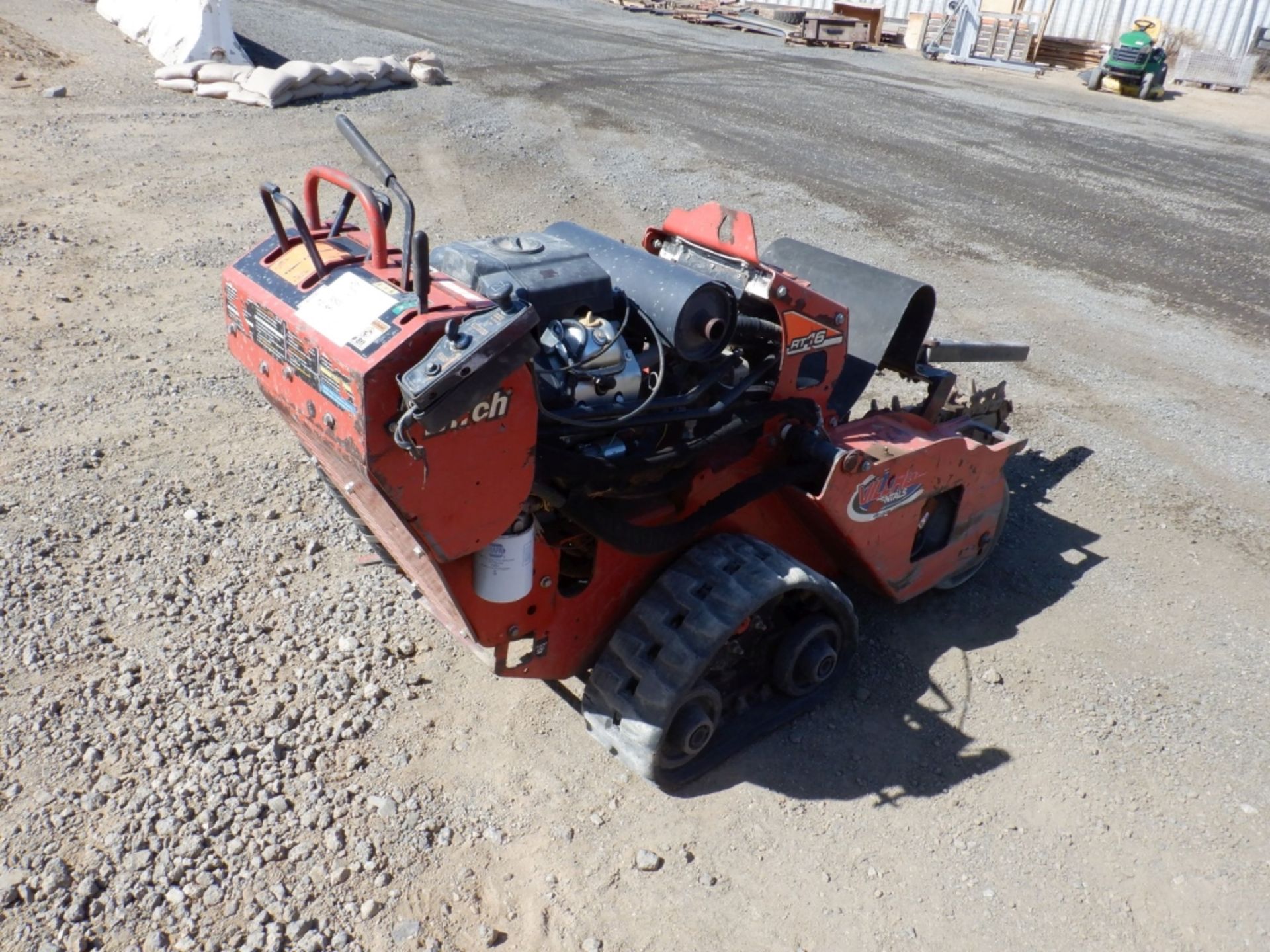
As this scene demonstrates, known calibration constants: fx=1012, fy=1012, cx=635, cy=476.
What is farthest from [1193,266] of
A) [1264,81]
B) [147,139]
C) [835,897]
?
[1264,81]

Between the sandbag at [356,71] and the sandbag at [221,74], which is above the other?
the sandbag at [356,71]

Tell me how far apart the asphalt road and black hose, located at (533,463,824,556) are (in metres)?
6.45

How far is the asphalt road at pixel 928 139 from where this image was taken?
10.1m

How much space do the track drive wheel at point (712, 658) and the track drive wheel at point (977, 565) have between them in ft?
3.26

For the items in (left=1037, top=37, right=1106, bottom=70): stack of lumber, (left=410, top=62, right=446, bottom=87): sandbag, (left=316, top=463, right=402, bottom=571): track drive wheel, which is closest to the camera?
(left=316, top=463, right=402, bottom=571): track drive wheel

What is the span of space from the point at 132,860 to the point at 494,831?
1139 millimetres

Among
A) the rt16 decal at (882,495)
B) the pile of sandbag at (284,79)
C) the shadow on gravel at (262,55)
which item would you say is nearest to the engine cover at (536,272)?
the rt16 decal at (882,495)

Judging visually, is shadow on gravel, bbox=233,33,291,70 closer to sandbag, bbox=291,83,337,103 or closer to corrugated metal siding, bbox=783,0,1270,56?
sandbag, bbox=291,83,337,103

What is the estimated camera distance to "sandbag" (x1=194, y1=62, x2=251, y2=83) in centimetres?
1305

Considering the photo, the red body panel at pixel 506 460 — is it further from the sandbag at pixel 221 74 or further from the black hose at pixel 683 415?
the sandbag at pixel 221 74

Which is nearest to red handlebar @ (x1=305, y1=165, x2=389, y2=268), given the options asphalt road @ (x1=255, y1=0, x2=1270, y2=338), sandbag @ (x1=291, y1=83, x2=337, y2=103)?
asphalt road @ (x1=255, y1=0, x2=1270, y2=338)

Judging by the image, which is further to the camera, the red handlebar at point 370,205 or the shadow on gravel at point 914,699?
the shadow on gravel at point 914,699

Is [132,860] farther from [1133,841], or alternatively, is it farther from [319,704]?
[1133,841]

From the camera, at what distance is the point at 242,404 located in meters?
5.95
